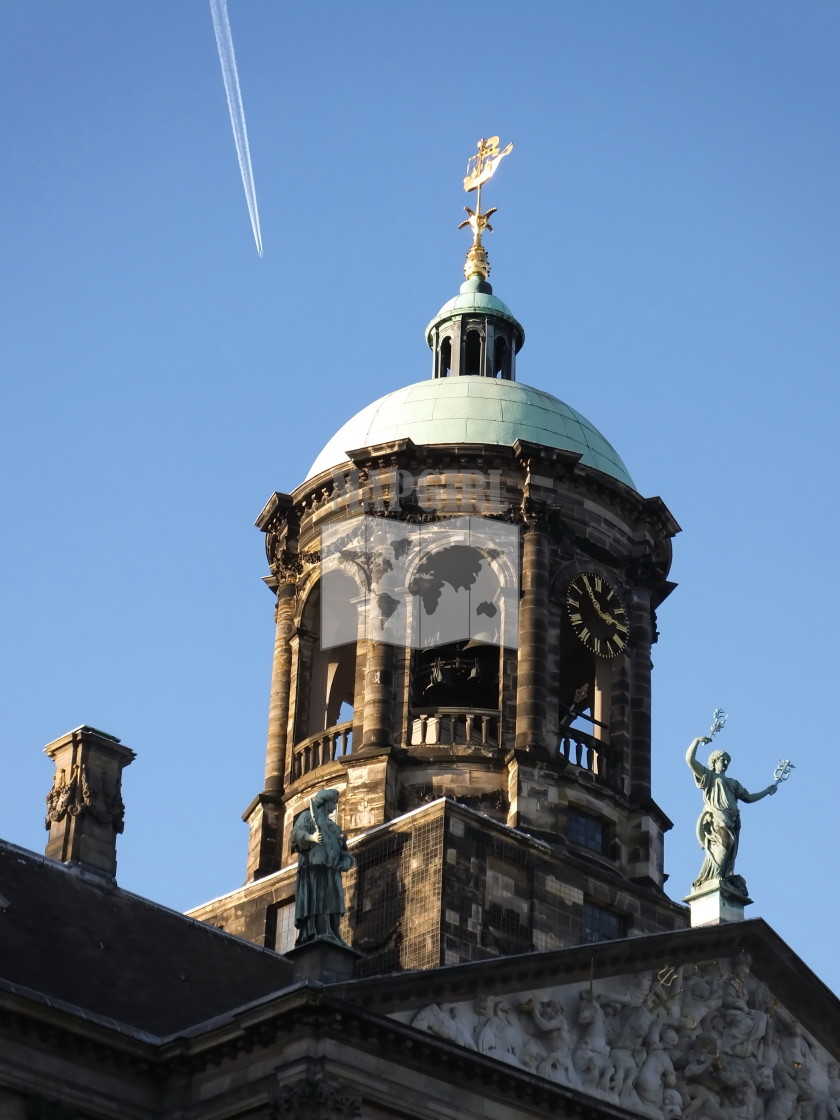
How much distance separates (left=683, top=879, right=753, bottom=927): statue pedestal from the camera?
4259 centimetres

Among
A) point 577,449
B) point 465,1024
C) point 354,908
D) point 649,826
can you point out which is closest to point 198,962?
point 354,908

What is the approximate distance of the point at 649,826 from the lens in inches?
1871

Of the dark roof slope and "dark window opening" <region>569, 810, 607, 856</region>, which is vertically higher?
"dark window opening" <region>569, 810, 607, 856</region>

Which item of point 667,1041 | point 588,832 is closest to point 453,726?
point 588,832

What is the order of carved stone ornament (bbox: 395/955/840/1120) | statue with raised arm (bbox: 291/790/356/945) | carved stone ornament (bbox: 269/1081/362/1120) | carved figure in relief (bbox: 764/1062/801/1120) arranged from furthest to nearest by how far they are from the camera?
carved figure in relief (bbox: 764/1062/801/1120) < carved stone ornament (bbox: 395/955/840/1120) < statue with raised arm (bbox: 291/790/356/945) < carved stone ornament (bbox: 269/1081/362/1120)

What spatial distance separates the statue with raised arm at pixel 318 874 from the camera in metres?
37.5

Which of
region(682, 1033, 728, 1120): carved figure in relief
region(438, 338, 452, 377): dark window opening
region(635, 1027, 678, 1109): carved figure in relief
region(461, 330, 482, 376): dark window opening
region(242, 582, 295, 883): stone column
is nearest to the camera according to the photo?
region(635, 1027, 678, 1109): carved figure in relief

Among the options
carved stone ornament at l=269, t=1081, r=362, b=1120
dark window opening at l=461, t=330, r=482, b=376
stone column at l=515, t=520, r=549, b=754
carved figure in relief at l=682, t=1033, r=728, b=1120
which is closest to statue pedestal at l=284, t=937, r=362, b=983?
carved stone ornament at l=269, t=1081, r=362, b=1120

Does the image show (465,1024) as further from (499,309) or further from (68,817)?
(499,309)

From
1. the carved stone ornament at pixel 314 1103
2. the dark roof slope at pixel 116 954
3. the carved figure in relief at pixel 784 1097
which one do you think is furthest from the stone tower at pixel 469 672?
the carved stone ornament at pixel 314 1103

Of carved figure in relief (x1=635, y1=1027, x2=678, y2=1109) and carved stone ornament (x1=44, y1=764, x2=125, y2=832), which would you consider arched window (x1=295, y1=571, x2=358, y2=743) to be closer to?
carved stone ornament (x1=44, y1=764, x2=125, y2=832)

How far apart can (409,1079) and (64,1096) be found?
4956mm

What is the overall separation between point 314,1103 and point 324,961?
87.8 inches

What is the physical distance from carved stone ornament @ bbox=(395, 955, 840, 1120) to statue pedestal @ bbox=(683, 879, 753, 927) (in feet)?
Answer: 2.49
